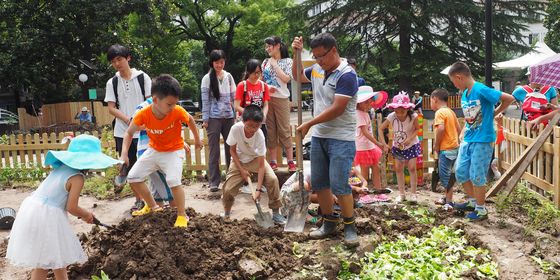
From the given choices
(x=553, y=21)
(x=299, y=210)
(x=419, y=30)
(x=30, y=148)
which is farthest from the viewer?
(x=553, y=21)

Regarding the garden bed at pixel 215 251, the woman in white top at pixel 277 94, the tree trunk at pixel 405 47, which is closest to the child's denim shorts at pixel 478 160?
the garden bed at pixel 215 251

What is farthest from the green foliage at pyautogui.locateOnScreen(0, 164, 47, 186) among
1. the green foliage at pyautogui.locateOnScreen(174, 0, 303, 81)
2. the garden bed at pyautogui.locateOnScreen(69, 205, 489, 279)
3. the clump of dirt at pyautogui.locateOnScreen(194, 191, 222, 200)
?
the green foliage at pyautogui.locateOnScreen(174, 0, 303, 81)

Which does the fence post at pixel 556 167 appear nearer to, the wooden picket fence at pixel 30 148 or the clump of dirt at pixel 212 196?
the clump of dirt at pixel 212 196

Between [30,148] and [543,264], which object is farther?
[30,148]

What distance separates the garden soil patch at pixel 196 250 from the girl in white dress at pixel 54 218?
1.59 feet

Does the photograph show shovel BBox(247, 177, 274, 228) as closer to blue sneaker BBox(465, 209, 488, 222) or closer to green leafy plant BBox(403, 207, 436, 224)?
green leafy plant BBox(403, 207, 436, 224)

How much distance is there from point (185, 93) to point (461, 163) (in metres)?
42.5

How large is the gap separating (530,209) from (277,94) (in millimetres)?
3750

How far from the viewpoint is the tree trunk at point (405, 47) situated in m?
22.4

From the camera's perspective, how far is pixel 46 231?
3.51m

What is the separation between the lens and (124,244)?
4.19 metres

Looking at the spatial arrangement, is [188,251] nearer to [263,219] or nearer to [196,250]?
[196,250]

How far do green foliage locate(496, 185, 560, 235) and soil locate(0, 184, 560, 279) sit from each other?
0.25 meters

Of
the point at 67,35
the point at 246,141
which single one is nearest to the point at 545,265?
the point at 246,141
